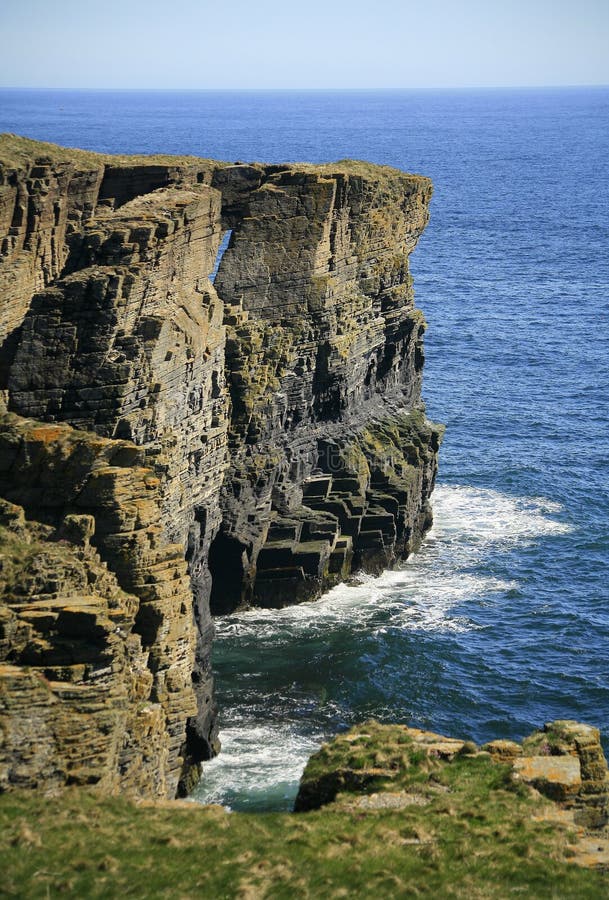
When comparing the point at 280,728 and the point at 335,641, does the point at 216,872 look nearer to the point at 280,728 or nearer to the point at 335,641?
the point at 280,728

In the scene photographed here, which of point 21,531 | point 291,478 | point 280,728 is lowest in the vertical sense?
point 280,728

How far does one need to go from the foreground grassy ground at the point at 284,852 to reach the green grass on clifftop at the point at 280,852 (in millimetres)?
35

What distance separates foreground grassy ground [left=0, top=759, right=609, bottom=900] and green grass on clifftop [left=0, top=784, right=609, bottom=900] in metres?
0.04

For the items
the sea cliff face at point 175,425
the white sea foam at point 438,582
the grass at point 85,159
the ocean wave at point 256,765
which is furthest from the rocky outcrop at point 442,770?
the grass at point 85,159

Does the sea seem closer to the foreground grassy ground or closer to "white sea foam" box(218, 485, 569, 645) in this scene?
"white sea foam" box(218, 485, 569, 645)

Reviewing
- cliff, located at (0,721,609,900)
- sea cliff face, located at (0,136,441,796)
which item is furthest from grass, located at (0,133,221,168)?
cliff, located at (0,721,609,900)

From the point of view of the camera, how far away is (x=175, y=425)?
74000 mm

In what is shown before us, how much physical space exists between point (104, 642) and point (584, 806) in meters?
16.1

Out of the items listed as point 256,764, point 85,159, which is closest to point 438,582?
point 256,764

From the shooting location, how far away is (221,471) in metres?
82.5

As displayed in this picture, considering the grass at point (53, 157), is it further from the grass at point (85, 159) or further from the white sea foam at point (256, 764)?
the white sea foam at point (256, 764)

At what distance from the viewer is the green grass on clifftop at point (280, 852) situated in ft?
141

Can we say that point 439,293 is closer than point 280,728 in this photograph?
No

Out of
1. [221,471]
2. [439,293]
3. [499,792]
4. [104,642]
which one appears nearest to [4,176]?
[221,471]
